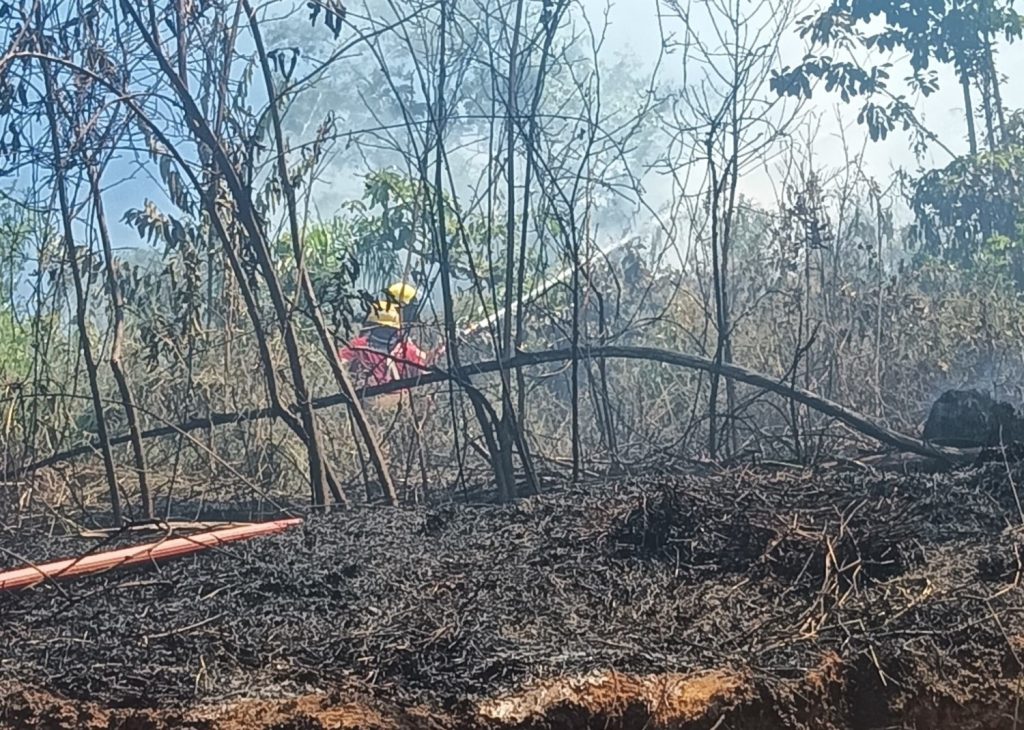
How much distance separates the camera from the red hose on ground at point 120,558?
339 cm

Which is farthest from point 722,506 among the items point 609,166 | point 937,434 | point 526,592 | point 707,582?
point 609,166

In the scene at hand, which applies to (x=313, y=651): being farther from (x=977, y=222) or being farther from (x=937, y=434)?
(x=977, y=222)

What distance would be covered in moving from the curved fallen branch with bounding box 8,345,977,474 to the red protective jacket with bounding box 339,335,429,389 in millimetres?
137

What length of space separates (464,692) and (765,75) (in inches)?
161

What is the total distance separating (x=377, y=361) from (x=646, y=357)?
1390 mm

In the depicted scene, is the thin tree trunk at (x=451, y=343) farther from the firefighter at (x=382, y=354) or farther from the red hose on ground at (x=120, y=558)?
the red hose on ground at (x=120, y=558)

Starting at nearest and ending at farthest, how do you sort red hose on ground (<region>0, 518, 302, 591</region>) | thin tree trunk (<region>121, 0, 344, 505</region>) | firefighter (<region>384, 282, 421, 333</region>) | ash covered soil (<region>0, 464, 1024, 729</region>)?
1. ash covered soil (<region>0, 464, 1024, 729</region>)
2. red hose on ground (<region>0, 518, 302, 591</region>)
3. thin tree trunk (<region>121, 0, 344, 505</region>)
4. firefighter (<region>384, 282, 421, 333</region>)

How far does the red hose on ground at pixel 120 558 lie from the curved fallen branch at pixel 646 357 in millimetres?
891

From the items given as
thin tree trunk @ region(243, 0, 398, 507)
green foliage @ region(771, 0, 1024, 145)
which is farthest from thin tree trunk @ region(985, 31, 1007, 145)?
thin tree trunk @ region(243, 0, 398, 507)

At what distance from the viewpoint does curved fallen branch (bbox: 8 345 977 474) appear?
188 inches

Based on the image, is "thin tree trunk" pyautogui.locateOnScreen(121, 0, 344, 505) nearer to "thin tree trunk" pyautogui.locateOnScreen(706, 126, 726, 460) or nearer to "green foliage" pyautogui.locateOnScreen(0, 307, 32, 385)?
"thin tree trunk" pyautogui.locateOnScreen(706, 126, 726, 460)

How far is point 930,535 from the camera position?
3543 millimetres

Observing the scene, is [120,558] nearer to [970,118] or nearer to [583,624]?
[583,624]

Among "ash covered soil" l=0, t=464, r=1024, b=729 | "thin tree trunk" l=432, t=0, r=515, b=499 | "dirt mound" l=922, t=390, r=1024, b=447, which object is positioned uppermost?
"thin tree trunk" l=432, t=0, r=515, b=499
